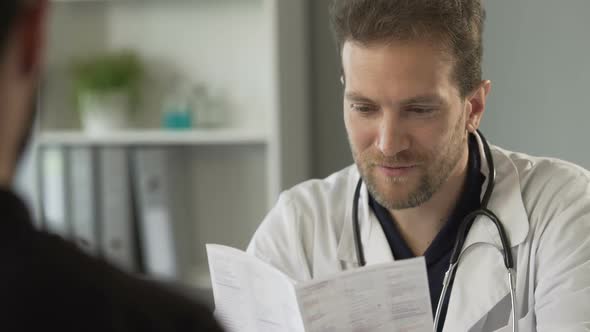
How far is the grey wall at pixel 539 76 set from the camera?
7.75 ft

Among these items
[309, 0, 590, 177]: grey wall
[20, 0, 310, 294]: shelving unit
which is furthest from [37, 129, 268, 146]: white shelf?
[309, 0, 590, 177]: grey wall

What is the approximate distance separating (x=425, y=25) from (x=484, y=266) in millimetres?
460

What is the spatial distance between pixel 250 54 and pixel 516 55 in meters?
0.83

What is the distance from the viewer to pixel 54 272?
42cm

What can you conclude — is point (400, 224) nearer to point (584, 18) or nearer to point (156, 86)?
point (584, 18)

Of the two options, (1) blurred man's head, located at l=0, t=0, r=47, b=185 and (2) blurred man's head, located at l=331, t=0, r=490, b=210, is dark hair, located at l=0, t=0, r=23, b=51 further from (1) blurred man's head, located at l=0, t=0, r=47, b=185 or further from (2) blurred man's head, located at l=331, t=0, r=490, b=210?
(2) blurred man's head, located at l=331, t=0, r=490, b=210

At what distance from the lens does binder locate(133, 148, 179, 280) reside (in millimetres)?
2572

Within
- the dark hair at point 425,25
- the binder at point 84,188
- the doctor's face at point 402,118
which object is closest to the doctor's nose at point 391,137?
the doctor's face at point 402,118

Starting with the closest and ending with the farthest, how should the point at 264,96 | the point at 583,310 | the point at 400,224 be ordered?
the point at 583,310 < the point at 400,224 < the point at 264,96

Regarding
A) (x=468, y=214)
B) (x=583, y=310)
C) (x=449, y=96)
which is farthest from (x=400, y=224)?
(x=583, y=310)

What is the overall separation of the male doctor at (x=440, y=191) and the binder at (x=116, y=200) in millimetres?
944

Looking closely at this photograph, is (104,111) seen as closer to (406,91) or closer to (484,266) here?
(406,91)

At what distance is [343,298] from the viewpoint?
4.28ft

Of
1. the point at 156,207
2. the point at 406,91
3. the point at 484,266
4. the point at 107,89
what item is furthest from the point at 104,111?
the point at 484,266
